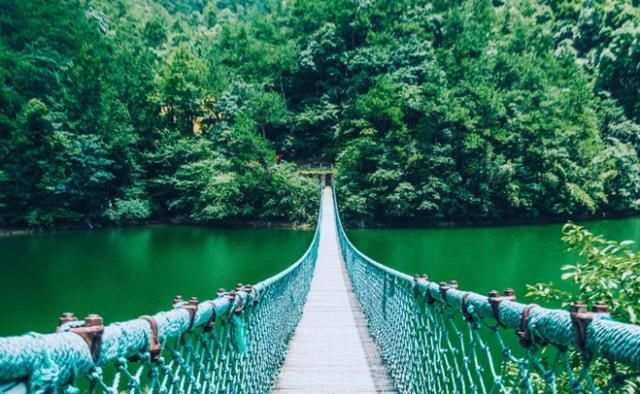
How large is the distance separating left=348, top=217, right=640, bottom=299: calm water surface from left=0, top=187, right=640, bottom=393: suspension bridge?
245 inches

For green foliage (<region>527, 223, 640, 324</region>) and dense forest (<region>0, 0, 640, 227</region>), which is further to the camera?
dense forest (<region>0, 0, 640, 227</region>)

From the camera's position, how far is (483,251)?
12758mm

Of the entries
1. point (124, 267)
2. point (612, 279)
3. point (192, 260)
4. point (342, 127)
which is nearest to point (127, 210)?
point (124, 267)

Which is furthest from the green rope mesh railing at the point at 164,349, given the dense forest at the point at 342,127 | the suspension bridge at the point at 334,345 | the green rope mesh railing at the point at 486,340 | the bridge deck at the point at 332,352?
the dense forest at the point at 342,127

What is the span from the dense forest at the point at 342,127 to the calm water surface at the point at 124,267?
1.93 metres

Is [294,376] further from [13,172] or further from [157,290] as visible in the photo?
[13,172]

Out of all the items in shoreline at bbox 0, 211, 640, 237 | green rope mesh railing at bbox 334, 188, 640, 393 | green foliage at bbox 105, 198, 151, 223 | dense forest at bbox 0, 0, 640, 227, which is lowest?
green rope mesh railing at bbox 334, 188, 640, 393

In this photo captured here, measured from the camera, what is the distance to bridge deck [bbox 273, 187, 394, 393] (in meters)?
2.13

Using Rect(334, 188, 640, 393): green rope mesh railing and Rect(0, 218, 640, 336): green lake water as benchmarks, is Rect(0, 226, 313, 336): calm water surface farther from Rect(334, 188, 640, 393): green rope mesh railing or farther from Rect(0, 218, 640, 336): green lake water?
Rect(334, 188, 640, 393): green rope mesh railing

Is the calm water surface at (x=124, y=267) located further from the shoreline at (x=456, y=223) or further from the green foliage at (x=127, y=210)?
the shoreline at (x=456, y=223)

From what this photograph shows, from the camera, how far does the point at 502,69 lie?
1906 cm

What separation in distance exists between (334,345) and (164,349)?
5.99 feet

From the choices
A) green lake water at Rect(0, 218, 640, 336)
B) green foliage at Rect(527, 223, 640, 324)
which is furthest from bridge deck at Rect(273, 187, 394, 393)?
green lake water at Rect(0, 218, 640, 336)

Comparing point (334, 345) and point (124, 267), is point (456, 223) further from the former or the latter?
point (334, 345)
